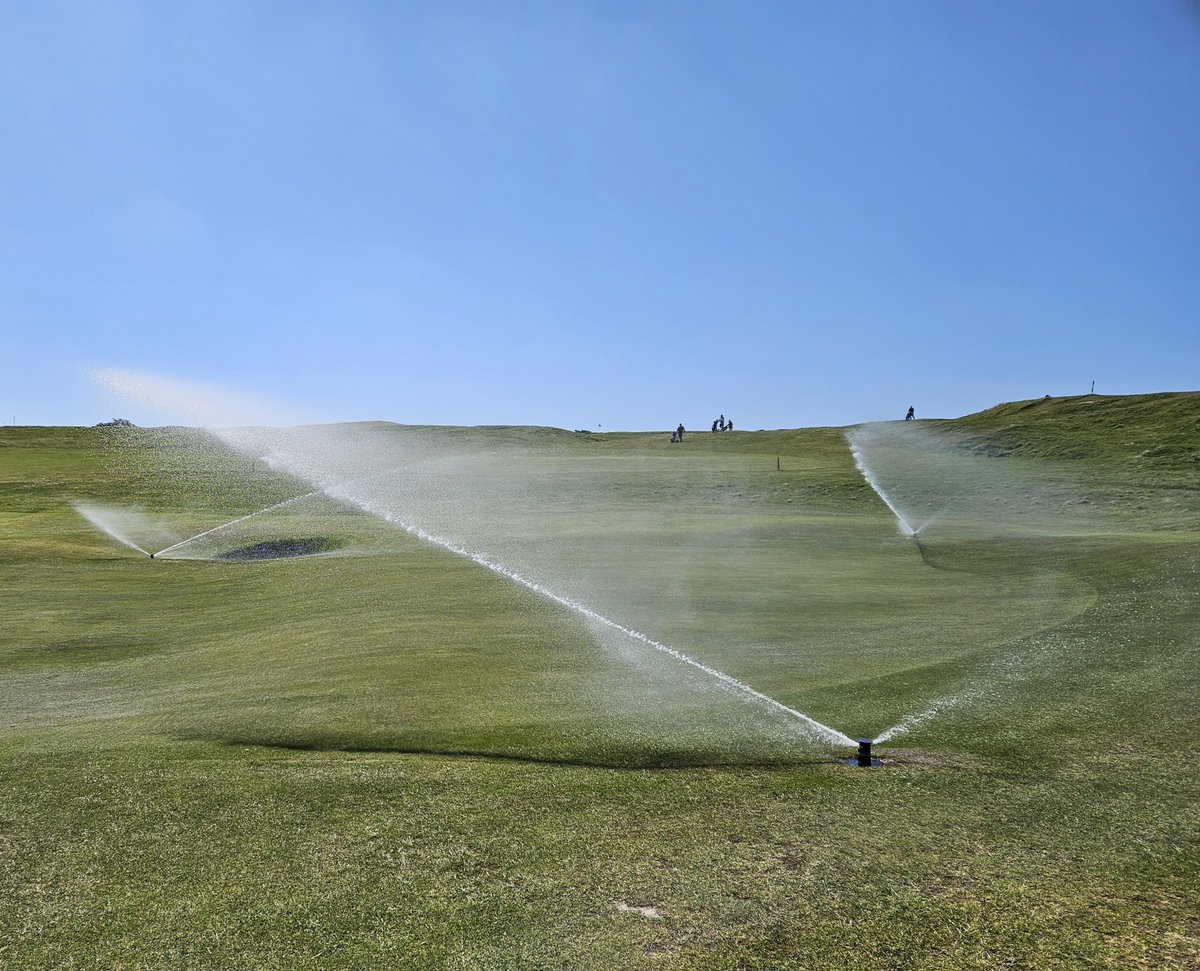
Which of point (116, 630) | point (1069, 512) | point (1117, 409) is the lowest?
point (116, 630)

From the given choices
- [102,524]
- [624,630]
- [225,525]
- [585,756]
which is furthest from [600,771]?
[102,524]

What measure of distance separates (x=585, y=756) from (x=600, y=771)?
1.46 ft

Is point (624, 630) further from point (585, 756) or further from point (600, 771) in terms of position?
point (600, 771)

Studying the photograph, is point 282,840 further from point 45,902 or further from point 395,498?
point 395,498

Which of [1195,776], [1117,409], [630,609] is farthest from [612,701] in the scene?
[1117,409]

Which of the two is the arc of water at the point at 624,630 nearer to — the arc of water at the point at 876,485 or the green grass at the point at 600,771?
the green grass at the point at 600,771

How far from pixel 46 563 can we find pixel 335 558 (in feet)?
28.5

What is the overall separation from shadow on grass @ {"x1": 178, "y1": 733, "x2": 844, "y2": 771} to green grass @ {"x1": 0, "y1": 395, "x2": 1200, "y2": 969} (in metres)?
0.05

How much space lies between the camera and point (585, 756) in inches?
329

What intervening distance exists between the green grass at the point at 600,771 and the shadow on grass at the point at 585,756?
5 cm

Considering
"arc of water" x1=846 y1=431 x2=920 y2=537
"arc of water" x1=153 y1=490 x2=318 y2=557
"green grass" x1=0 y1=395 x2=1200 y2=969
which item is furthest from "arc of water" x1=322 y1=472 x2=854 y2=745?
"arc of water" x1=846 y1=431 x2=920 y2=537

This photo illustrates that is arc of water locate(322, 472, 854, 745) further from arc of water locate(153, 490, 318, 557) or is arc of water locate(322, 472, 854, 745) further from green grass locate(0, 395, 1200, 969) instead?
arc of water locate(153, 490, 318, 557)

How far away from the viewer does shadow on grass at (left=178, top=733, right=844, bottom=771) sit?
8.20 metres

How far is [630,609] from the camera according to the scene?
696 inches
